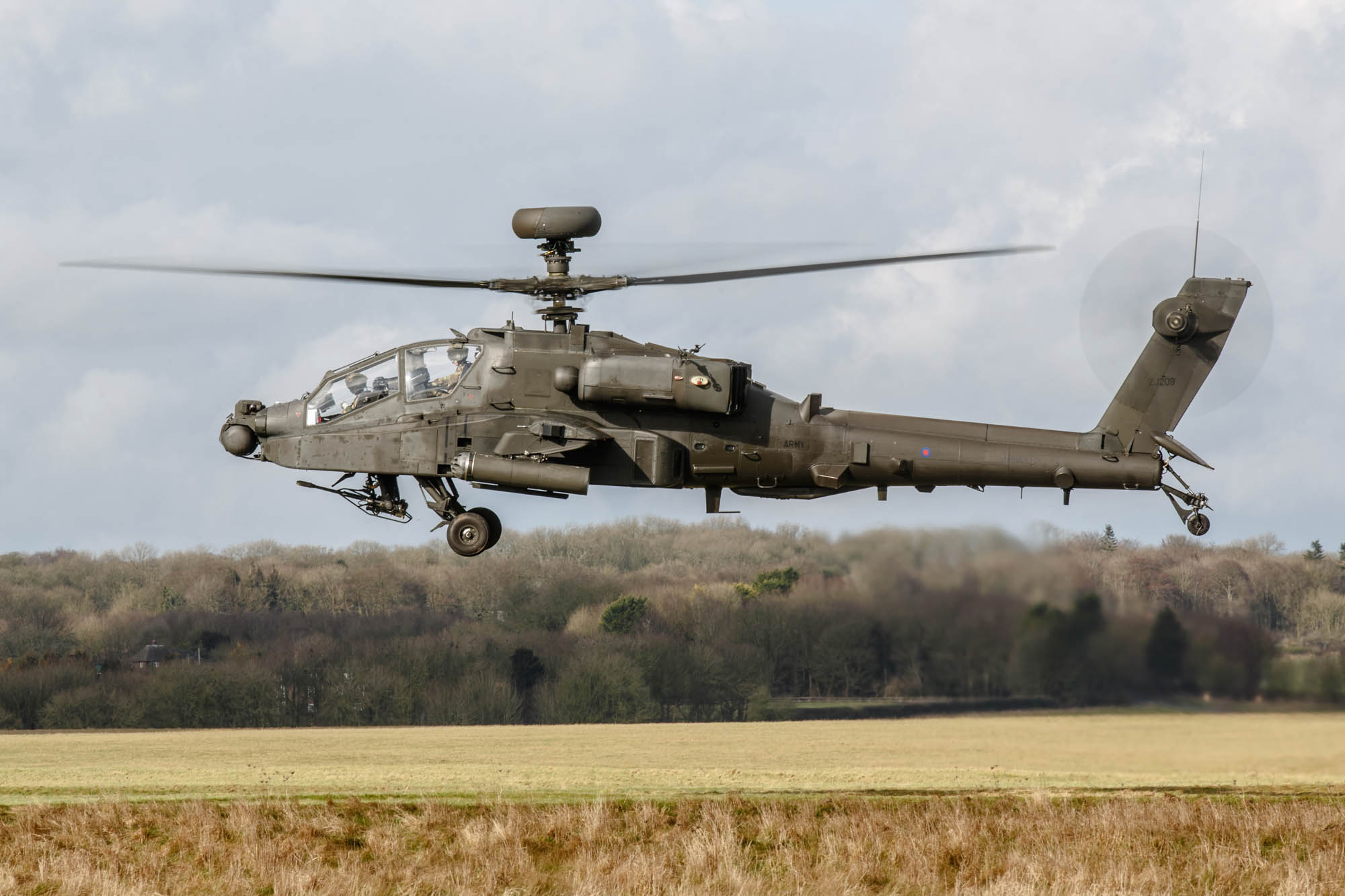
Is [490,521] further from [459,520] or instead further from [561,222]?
[561,222]

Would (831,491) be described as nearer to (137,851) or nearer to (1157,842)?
(1157,842)

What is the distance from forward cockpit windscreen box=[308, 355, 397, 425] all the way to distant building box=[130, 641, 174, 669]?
220ft

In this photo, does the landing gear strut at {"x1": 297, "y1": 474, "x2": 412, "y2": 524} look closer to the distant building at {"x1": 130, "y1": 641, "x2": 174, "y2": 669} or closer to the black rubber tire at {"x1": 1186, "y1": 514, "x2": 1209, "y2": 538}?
the black rubber tire at {"x1": 1186, "y1": 514, "x2": 1209, "y2": 538}

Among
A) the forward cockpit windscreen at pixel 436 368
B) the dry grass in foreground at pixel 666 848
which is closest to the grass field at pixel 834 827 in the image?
the dry grass in foreground at pixel 666 848

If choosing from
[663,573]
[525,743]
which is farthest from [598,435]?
[525,743]

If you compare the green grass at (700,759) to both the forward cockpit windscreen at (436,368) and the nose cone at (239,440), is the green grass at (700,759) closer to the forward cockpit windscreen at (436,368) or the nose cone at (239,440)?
the nose cone at (239,440)

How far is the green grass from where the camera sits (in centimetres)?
2220

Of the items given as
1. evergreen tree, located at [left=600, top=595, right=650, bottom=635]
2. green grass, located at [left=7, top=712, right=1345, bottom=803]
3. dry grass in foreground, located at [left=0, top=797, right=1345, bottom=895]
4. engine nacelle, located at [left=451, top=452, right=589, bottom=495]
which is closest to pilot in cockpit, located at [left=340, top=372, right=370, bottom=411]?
engine nacelle, located at [left=451, top=452, right=589, bottom=495]

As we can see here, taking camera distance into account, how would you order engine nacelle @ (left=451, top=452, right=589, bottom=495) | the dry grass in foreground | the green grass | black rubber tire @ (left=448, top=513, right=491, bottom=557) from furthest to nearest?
black rubber tire @ (left=448, top=513, right=491, bottom=557), engine nacelle @ (left=451, top=452, right=589, bottom=495), the dry grass in foreground, the green grass

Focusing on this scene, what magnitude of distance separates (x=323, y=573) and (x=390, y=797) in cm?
6584

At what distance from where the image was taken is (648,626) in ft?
178

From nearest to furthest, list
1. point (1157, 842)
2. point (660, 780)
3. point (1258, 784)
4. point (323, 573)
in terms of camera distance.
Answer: point (1157, 842)
point (1258, 784)
point (660, 780)
point (323, 573)

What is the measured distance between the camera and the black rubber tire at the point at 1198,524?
2309 cm

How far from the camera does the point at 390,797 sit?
29.9 metres
